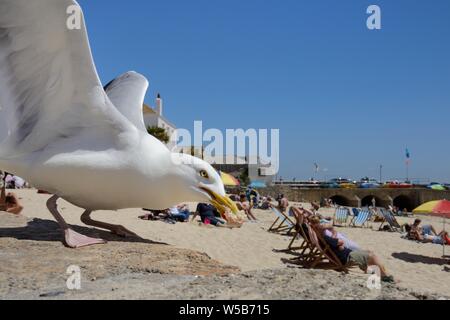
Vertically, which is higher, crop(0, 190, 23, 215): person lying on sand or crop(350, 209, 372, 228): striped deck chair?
crop(0, 190, 23, 215): person lying on sand

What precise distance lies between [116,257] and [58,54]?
2.43m

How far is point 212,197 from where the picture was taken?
228 inches

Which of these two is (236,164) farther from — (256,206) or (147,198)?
(147,198)

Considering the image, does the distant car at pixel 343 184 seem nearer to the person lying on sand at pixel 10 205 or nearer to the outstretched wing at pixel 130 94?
the person lying on sand at pixel 10 205

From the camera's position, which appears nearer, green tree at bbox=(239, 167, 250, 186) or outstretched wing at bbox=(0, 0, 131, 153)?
outstretched wing at bbox=(0, 0, 131, 153)

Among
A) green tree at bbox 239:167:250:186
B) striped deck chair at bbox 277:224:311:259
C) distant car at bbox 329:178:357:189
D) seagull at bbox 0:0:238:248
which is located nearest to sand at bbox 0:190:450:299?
striped deck chair at bbox 277:224:311:259

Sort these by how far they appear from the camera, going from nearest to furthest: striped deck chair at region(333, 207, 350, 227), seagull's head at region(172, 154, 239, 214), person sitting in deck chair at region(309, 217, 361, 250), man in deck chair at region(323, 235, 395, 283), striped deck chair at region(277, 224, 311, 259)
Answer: seagull's head at region(172, 154, 239, 214) → man in deck chair at region(323, 235, 395, 283) → person sitting in deck chair at region(309, 217, 361, 250) → striped deck chair at region(277, 224, 311, 259) → striped deck chair at region(333, 207, 350, 227)

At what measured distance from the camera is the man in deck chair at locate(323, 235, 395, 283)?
20.8ft

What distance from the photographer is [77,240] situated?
206 inches

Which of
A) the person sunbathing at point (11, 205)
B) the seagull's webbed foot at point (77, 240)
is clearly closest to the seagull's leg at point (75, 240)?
the seagull's webbed foot at point (77, 240)

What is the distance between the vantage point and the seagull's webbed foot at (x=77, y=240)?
511 centimetres

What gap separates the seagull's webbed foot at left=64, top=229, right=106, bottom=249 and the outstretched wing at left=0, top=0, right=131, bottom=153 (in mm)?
1247

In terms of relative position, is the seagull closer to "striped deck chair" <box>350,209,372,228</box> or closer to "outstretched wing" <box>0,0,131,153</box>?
"outstretched wing" <box>0,0,131,153</box>
